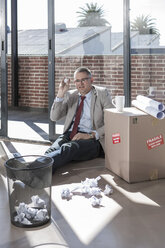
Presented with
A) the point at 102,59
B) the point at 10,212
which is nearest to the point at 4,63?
the point at 102,59

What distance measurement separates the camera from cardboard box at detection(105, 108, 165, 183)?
3020 millimetres

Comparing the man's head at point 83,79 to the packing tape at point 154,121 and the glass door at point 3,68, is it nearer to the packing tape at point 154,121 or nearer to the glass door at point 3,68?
the packing tape at point 154,121

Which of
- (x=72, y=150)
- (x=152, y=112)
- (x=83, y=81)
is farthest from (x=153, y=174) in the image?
(x=83, y=81)

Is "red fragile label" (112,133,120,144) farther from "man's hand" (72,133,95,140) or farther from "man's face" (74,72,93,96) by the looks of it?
"man's face" (74,72,93,96)

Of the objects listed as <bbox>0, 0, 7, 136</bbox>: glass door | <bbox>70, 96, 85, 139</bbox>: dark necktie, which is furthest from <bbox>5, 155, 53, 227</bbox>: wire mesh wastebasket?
<bbox>0, 0, 7, 136</bbox>: glass door

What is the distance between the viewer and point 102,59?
4348 millimetres

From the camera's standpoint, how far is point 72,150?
3465 mm

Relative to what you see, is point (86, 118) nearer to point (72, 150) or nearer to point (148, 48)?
point (72, 150)

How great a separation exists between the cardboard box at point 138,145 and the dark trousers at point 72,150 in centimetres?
42

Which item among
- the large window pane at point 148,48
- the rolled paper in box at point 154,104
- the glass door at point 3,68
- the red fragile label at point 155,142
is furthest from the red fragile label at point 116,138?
the glass door at point 3,68

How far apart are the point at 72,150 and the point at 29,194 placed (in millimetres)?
1127

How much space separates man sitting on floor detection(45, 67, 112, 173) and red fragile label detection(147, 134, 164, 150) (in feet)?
2.16

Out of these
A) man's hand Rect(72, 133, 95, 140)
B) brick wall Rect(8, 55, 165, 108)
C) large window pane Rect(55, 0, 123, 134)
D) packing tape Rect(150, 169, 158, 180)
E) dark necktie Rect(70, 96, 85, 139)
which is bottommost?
packing tape Rect(150, 169, 158, 180)

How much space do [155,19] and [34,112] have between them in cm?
383
